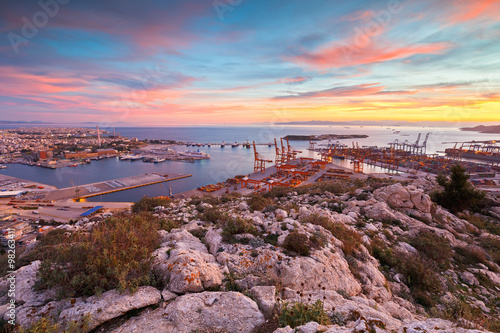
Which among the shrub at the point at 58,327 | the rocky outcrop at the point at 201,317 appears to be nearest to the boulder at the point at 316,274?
the rocky outcrop at the point at 201,317

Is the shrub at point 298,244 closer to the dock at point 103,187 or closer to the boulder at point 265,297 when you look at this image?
the boulder at point 265,297

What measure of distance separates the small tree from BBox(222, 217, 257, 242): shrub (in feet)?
36.2

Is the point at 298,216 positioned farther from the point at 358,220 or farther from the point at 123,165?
the point at 123,165

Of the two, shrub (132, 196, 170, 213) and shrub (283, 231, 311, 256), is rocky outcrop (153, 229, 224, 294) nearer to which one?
shrub (283, 231, 311, 256)

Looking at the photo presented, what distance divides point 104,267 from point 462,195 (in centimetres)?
1444

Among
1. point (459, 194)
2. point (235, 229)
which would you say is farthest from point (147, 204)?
point (459, 194)

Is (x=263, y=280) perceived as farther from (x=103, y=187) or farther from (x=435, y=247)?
(x=103, y=187)

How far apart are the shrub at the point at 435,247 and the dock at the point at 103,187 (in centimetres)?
4142

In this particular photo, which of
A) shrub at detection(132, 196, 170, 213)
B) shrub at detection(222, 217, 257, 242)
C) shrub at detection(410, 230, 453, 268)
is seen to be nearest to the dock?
shrub at detection(132, 196, 170, 213)

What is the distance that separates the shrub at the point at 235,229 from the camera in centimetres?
483

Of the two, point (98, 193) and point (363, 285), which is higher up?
point (363, 285)

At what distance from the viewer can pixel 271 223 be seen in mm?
5699

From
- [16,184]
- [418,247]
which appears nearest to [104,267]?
[418,247]

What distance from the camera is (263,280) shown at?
3393 millimetres
